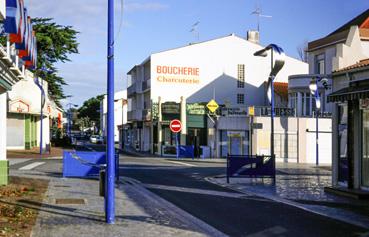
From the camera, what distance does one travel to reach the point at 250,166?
72.3 ft

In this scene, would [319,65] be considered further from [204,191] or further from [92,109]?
[92,109]

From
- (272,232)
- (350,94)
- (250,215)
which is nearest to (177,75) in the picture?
(350,94)

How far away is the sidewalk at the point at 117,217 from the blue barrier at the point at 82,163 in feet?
15.2

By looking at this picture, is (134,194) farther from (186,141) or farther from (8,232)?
(186,141)

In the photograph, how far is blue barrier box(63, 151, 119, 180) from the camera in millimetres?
21703

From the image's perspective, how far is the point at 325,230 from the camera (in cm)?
1133

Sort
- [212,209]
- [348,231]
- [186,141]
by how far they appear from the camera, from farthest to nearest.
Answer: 1. [186,141]
2. [212,209]
3. [348,231]

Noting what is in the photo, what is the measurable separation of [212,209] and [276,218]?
6.29 feet

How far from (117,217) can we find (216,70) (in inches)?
1914

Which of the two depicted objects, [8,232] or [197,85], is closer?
[8,232]

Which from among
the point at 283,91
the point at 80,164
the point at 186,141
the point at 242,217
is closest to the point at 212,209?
the point at 242,217

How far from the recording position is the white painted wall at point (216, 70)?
58938 millimetres

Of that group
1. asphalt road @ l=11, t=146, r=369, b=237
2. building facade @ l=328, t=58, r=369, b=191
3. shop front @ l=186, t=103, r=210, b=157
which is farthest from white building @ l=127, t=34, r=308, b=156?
→ building facade @ l=328, t=58, r=369, b=191

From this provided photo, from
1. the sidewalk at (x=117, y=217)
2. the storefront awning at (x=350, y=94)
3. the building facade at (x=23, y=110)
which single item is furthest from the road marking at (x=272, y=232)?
the building facade at (x=23, y=110)
